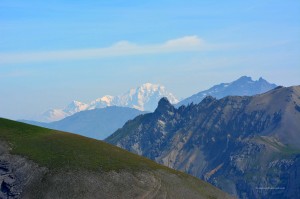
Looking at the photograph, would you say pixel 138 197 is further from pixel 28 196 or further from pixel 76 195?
pixel 28 196

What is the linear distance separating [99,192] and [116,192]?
6516mm

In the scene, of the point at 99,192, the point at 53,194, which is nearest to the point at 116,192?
the point at 99,192

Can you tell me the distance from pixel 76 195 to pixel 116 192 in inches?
604

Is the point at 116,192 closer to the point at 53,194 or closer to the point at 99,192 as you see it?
the point at 99,192

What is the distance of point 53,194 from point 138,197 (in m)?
32.2

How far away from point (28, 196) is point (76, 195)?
1860cm

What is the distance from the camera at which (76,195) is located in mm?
196000

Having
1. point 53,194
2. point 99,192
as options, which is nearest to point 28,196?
point 53,194

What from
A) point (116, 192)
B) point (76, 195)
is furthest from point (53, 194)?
point (116, 192)

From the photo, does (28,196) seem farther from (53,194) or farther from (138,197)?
(138,197)

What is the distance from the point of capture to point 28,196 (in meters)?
198

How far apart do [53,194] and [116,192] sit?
23.8 meters

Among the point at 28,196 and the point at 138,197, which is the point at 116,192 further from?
the point at 28,196

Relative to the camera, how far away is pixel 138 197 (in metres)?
199
